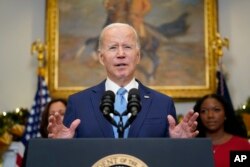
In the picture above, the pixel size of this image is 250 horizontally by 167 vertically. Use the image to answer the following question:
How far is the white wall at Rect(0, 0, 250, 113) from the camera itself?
259 inches

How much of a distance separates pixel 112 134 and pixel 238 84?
444cm

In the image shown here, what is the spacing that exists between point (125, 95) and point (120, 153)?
2.58 feet

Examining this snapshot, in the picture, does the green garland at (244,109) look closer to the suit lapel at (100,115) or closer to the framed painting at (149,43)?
the framed painting at (149,43)

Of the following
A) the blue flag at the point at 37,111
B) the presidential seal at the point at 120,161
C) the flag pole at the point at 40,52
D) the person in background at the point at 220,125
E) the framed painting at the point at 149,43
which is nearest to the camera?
the presidential seal at the point at 120,161

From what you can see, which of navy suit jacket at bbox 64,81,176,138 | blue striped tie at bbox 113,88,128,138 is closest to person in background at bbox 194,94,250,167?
navy suit jacket at bbox 64,81,176,138

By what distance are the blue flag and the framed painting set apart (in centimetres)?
17

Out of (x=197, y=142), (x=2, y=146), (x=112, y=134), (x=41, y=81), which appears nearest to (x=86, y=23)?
(x=41, y=81)

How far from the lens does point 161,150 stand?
5.93 ft

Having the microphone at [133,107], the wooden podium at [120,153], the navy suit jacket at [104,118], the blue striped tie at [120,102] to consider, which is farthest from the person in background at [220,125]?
the wooden podium at [120,153]

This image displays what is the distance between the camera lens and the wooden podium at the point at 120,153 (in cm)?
178

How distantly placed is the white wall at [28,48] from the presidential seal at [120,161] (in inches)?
188

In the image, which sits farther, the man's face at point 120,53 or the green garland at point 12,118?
the green garland at point 12,118

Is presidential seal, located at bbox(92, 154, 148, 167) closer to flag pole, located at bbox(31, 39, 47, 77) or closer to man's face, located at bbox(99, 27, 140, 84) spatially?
man's face, located at bbox(99, 27, 140, 84)

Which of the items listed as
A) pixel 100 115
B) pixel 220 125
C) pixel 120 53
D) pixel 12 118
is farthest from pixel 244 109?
pixel 100 115
